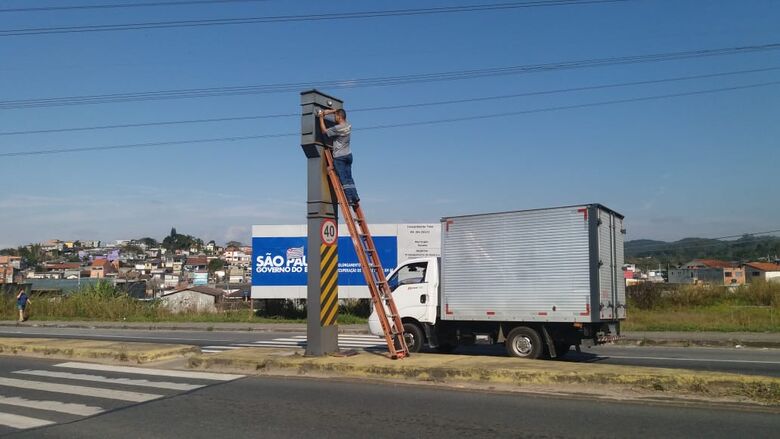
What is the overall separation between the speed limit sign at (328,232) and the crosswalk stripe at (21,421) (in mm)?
5102

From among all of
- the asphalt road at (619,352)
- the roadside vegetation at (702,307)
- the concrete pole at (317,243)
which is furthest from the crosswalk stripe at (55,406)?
the roadside vegetation at (702,307)

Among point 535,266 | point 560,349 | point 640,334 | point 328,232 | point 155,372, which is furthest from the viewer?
point 640,334

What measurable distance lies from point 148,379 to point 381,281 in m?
4.20

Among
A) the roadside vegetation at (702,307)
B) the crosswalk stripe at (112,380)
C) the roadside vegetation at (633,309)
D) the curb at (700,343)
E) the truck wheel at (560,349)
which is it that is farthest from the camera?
the roadside vegetation at (633,309)

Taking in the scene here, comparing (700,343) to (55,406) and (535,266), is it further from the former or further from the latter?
(55,406)

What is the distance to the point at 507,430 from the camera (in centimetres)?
654

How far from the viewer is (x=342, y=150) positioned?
36.2ft

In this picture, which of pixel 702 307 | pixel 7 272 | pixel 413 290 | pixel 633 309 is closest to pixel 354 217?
pixel 413 290

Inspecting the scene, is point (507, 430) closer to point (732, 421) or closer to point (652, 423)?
point (652, 423)

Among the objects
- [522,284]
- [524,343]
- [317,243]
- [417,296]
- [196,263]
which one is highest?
[196,263]

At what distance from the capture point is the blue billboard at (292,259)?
2791 centimetres

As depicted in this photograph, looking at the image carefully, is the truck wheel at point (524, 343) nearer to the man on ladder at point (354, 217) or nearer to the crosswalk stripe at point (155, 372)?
the man on ladder at point (354, 217)

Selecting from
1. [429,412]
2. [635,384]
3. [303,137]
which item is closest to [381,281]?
[303,137]

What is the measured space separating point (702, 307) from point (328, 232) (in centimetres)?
2200
